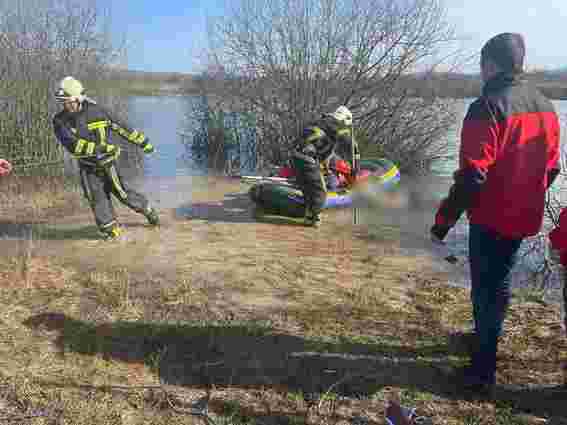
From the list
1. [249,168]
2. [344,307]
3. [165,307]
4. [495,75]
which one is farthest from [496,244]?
[249,168]

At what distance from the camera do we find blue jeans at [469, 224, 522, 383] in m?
2.69

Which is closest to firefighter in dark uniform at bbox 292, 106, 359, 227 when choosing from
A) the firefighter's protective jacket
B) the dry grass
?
the dry grass

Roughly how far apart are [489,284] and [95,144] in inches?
187

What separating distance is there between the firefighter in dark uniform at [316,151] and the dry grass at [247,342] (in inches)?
71.3

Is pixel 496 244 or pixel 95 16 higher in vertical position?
pixel 95 16

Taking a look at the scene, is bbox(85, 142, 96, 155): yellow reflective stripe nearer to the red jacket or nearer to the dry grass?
the dry grass

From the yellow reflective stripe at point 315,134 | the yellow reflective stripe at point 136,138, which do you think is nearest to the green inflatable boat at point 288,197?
the yellow reflective stripe at point 315,134

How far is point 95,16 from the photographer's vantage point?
34.8 feet

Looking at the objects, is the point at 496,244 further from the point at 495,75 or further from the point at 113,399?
the point at 113,399

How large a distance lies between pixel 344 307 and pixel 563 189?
7215 mm

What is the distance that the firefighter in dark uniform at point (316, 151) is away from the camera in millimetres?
7078

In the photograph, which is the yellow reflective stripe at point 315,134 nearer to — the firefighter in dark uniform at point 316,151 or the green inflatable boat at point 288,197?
the firefighter in dark uniform at point 316,151


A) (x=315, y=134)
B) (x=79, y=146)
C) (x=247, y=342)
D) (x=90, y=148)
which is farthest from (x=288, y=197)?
(x=247, y=342)

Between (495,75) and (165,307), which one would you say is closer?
(495,75)
